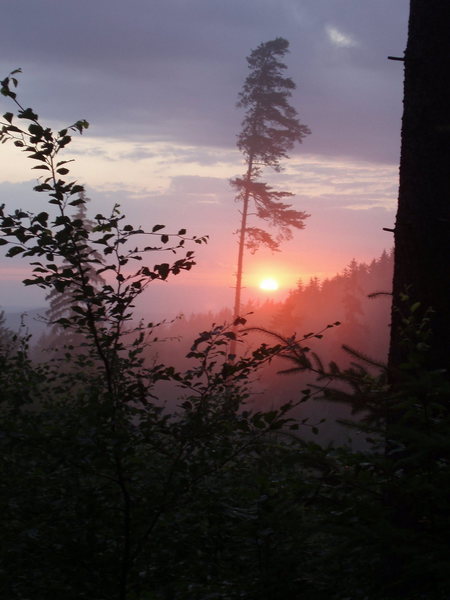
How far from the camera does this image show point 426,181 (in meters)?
5.06

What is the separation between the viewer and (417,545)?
2854 mm

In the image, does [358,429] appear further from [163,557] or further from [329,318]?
[329,318]

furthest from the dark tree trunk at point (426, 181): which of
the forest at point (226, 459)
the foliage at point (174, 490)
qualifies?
the foliage at point (174, 490)

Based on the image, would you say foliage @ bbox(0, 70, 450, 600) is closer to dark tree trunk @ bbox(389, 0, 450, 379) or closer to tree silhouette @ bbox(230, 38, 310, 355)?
dark tree trunk @ bbox(389, 0, 450, 379)

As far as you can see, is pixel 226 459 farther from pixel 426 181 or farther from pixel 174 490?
pixel 426 181

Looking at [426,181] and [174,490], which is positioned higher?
[426,181]

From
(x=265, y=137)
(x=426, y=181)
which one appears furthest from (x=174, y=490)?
(x=265, y=137)

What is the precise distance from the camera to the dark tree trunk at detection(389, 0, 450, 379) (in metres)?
4.87

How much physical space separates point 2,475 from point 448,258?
12.9ft

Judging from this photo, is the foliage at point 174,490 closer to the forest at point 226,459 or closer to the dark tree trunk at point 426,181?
the forest at point 226,459

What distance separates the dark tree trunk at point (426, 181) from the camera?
16.0ft

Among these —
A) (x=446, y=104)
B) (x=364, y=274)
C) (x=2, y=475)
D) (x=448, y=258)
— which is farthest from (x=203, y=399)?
(x=364, y=274)

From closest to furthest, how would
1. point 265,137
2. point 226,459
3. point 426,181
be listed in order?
point 226,459 → point 426,181 → point 265,137

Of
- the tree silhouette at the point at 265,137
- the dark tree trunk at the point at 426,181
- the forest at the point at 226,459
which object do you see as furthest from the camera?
the tree silhouette at the point at 265,137
